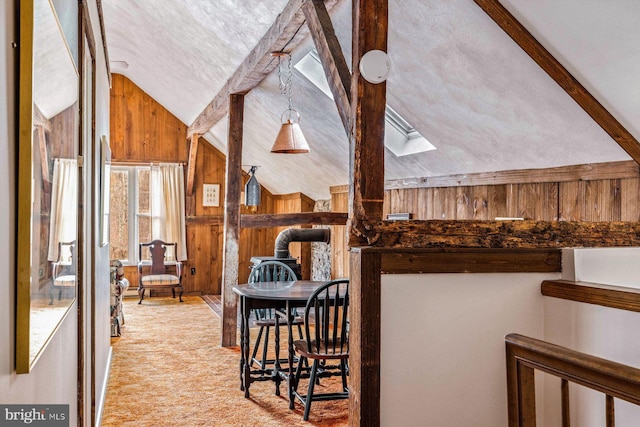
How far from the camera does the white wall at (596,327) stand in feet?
6.80

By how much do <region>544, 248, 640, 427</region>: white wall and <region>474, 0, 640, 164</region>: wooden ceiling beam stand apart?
86 cm

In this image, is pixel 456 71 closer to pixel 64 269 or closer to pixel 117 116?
pixel 64 269

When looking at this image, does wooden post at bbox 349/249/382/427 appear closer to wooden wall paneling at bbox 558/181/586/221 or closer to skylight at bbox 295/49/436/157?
wooden wall paneling at bbox 558/181/586/221

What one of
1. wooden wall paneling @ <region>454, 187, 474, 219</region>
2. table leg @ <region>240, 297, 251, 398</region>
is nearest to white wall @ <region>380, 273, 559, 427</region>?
table leg @ <region>240, 297, 251, 398</region>

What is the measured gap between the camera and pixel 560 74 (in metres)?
3.04

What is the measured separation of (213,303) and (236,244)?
273cm

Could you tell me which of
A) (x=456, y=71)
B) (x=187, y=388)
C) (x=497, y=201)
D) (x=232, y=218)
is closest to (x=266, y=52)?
(x=456, y=71)

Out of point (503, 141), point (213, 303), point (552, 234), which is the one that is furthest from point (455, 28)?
point (213, 303)

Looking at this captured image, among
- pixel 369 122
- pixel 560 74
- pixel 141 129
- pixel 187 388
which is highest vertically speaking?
pixel 141 129

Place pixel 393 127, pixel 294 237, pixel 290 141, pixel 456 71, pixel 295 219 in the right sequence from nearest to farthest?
1. pixel 456 71
2. pixel 290 141
3. pixel 393 127
4. pixel 295 219
5. pixel 294 237

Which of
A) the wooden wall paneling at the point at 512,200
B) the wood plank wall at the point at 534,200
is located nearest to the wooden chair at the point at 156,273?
the wood plank wall at the point at 534,200

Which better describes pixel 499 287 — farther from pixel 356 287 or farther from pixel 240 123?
pixel 240 123

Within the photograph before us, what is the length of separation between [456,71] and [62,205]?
2.77 metres

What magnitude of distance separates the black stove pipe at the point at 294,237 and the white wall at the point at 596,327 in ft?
15.2
